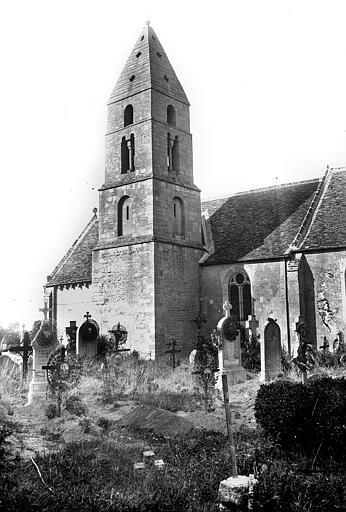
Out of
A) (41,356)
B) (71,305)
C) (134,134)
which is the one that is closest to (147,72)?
(134,134)

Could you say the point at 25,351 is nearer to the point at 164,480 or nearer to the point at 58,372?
the point at 58,372

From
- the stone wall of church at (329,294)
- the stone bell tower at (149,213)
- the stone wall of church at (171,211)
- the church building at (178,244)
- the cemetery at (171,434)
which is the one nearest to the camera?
the cemetery at (171,434)

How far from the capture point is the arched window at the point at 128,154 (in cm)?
2531

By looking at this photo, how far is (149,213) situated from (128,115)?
6.05m

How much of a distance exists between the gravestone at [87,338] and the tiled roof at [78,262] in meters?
7.94

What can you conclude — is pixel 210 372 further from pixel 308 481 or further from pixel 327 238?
pixel 327 238

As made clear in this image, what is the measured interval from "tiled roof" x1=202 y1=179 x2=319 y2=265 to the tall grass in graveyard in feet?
24.1

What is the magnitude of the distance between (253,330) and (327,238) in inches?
217

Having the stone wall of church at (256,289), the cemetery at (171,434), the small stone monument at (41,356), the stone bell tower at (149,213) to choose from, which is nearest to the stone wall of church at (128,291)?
the stone bell tower at (149,213)

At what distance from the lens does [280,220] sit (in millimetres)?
25812

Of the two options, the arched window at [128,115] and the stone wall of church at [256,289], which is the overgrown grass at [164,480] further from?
the arched window at [128,115]

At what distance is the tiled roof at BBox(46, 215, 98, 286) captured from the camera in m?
28.0

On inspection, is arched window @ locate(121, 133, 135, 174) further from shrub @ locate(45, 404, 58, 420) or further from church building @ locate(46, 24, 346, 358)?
shrub @ locate(45, 404, 58, 420)

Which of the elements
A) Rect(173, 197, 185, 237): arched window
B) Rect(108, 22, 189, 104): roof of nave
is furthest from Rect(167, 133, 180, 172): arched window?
Rect(108, 22, 189, 104): roof of nave
